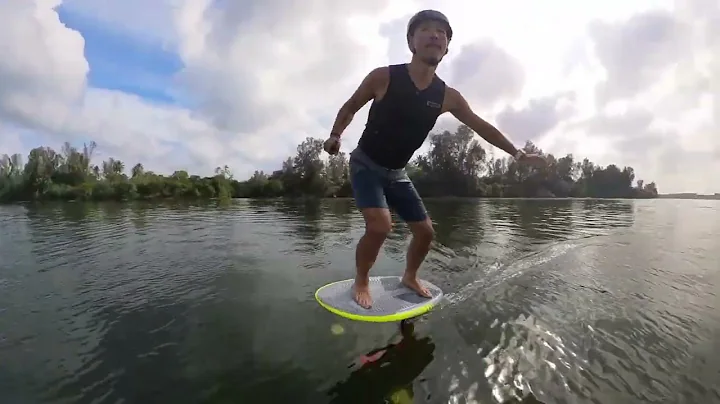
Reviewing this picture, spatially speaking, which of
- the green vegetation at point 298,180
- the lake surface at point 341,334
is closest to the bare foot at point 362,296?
the lake surface at point 341,334

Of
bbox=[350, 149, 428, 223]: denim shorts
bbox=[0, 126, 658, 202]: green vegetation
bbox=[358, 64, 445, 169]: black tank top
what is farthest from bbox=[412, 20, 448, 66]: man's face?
bbox=[0, 126, 658, 202]: green vegetation

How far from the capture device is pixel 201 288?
6309mm

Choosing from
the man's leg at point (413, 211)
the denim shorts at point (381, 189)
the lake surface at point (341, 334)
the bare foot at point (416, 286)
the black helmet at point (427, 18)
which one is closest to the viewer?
the lake surface at point (341, 334)

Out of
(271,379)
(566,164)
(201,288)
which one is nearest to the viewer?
(271,379)

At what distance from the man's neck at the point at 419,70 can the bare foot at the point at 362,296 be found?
2.45 m

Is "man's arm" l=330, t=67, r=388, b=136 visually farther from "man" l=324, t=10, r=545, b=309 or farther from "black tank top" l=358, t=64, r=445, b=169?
"black tank top" l=358, t=64, r=445, b=169

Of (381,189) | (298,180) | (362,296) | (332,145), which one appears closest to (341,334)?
(362,296)

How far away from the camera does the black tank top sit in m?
4.26

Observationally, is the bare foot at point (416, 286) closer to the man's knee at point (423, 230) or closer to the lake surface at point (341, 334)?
the lake surface at point (341, 334)

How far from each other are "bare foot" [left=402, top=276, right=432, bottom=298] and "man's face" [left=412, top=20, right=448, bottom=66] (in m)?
2.66

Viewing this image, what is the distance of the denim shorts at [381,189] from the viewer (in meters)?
4.48

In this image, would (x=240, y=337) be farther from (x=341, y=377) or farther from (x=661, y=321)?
(x=661, y=321)

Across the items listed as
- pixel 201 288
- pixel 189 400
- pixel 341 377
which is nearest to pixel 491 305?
pixel 341 377

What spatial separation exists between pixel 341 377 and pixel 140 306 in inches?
131
